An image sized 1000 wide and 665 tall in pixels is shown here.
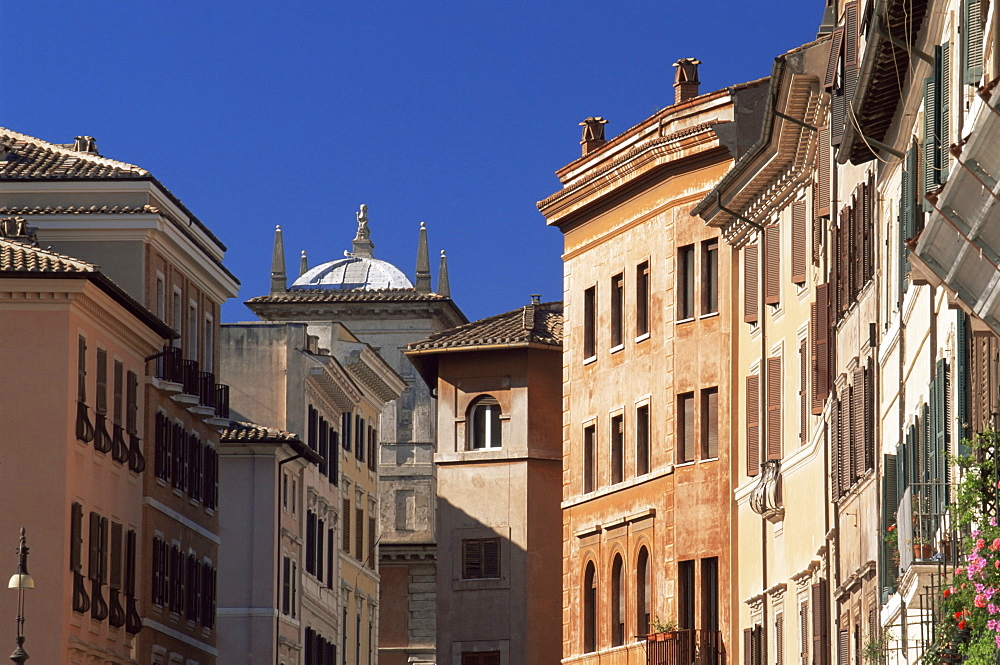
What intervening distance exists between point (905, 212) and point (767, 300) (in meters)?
17.5

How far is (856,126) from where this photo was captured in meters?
27.0

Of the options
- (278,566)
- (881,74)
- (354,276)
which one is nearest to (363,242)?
(354,276)

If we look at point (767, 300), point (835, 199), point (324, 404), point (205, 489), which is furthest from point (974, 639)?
point (324, 404)

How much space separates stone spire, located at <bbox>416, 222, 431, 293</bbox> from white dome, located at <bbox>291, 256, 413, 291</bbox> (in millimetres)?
553

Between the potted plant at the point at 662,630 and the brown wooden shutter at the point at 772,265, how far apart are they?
7.73 m

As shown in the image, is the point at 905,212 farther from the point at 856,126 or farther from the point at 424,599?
the point at 424,599

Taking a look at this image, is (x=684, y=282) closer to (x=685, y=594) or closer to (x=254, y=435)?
(x=685, y=594)

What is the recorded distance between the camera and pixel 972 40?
20234 mm

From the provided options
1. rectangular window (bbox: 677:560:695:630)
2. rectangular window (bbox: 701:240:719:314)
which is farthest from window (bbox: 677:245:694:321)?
rectangular window (bbox: 677:560:695:630)

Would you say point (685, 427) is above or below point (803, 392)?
above

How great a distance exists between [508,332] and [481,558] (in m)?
6.07

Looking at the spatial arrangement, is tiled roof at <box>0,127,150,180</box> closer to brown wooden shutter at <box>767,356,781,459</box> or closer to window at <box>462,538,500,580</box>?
window at <box>462,538,500,580</box>

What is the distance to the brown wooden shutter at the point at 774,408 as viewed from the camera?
42.3 meters

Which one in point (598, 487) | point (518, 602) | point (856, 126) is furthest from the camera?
point (518, 602)
